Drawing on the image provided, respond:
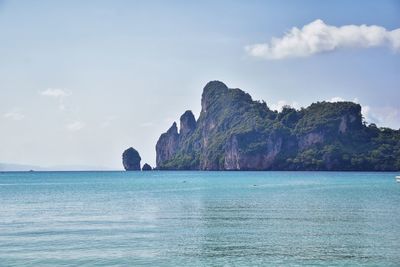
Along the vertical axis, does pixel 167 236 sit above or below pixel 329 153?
below

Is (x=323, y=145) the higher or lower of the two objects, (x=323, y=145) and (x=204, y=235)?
the higher

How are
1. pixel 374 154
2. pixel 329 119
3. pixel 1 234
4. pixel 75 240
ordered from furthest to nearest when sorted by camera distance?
pixel 329 119 < pixel 374 154 < pixel 1 234 < pixel 75 240

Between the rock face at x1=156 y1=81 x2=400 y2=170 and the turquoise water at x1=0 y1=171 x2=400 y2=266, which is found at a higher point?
the rock face at x1=156 y1=81 x2=400 y2=170

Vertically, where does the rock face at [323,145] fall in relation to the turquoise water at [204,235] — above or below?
above

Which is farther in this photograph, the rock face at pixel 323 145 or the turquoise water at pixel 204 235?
the rock face at pixel 323 145

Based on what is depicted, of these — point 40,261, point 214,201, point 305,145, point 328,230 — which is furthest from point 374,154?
point 40,261

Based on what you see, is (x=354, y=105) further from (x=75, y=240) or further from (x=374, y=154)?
(x=75, y=240)

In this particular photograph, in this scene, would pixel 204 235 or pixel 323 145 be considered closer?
pixel 204 235

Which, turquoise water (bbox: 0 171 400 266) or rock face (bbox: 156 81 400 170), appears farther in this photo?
rock face (bbox: 156 81 400 170)

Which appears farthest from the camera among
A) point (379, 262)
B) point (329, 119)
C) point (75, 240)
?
point (329, 119)

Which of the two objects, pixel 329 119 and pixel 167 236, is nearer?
pixel 167 236

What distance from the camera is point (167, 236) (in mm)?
29734

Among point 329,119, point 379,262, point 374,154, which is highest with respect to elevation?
point 329,119

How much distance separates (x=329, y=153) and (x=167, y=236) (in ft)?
501
